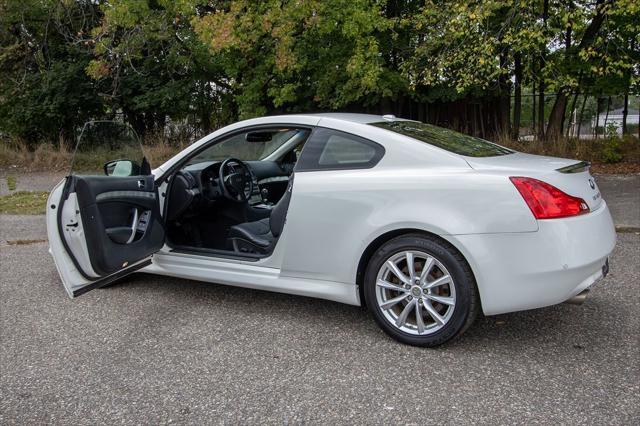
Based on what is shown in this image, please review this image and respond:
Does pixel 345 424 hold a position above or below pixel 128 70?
below

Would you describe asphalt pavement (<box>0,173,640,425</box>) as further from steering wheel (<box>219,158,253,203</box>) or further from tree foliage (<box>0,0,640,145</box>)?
tree foliage (<box>0,0,640,145</box>)

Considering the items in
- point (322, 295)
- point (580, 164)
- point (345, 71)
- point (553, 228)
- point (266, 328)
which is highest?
point (345, 71)

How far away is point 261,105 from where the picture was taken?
15.5 m

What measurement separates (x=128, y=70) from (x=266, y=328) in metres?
15.3

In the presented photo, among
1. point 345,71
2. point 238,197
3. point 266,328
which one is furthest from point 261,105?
point 266,328

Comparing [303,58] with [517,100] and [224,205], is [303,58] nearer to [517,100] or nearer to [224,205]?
[517,100]

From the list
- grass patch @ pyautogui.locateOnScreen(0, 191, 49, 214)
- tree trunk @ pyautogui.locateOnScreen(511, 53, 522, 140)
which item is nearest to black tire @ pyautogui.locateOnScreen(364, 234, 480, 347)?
grass patch @ pyautogui.locateOnScreen(0, 191, 49, 214)

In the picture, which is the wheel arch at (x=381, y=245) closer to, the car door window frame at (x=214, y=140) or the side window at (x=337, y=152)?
the side window at (x=337, y=152)

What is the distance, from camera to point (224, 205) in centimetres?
512

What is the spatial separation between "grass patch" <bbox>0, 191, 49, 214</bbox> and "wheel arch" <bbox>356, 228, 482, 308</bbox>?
7439 mm

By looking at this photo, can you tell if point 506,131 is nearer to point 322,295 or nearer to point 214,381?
point 322,295

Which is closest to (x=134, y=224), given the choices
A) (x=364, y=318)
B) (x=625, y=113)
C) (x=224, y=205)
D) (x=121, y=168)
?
(x=121, y=168)

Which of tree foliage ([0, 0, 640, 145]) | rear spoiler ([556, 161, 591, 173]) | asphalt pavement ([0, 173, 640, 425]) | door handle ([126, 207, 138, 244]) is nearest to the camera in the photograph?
asphalt pavement ([0, 173, 640, 425])

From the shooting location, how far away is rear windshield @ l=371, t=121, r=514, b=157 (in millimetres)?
→ 3984
